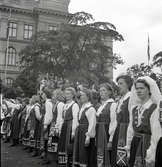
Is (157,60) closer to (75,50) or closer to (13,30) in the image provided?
(75,50)

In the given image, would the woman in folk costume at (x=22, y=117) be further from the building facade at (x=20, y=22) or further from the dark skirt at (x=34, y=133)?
the building facade at (x=20, y=22)

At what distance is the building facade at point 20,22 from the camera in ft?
103

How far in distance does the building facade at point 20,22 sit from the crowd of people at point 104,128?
2557 cm

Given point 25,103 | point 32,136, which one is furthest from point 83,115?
point 25,103

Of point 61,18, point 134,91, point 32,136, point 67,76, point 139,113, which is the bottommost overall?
point 32,136

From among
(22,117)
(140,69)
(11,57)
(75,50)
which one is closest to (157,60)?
(140,69)

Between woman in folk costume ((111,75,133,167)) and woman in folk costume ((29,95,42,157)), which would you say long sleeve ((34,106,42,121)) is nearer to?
woman in folk costume ((29,95,42,157))

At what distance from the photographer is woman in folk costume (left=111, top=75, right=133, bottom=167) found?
12.3 ft

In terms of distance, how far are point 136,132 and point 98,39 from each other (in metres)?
14.1

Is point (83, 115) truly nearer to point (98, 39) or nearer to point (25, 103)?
point (25, 103)

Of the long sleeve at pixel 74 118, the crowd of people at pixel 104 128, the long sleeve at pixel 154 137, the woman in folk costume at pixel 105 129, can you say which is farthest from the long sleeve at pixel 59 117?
the long sleeve at pixel 154 137

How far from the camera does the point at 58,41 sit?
16328 millimetres

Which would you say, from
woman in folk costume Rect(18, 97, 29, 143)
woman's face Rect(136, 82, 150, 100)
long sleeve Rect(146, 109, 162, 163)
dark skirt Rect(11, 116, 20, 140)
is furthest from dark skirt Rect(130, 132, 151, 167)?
dark skirt Rect(11, 116, 20, 140)

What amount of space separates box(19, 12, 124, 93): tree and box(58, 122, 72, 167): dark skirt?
10.2 meters
